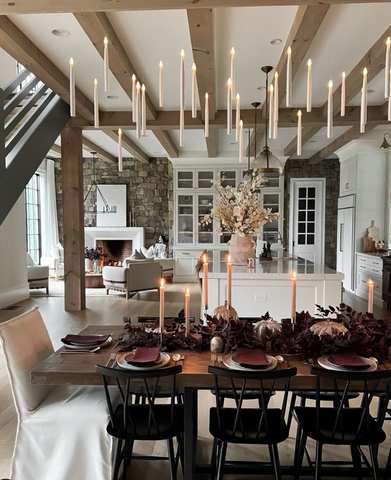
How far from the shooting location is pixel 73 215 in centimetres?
596

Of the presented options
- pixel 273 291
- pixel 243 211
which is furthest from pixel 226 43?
pixel 273 291

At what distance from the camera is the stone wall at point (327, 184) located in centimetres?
973

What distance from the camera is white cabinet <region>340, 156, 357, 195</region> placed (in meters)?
7.40

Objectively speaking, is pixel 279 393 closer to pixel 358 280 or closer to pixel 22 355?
pixel 22 355

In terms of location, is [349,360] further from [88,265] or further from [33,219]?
[33,219]

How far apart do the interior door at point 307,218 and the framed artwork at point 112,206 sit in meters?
4.40

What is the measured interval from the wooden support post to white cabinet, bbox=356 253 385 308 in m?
4.67

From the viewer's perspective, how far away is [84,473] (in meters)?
1.91

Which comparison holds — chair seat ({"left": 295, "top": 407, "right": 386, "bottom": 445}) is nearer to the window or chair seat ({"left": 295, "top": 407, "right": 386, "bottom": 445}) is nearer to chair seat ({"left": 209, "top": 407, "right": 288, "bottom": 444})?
chair seat ({"left": 209, "top": 407, "right": 288, "bottom": 444})

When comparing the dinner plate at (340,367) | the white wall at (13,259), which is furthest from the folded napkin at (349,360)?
the white wall at (13,259)

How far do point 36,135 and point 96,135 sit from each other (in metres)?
2.92

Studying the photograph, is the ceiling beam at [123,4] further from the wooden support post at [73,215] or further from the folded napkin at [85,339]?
the wooden support post at [73,215]

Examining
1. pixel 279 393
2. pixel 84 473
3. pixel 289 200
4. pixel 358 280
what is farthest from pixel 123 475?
pixel 289 200

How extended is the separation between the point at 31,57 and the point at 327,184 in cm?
791
